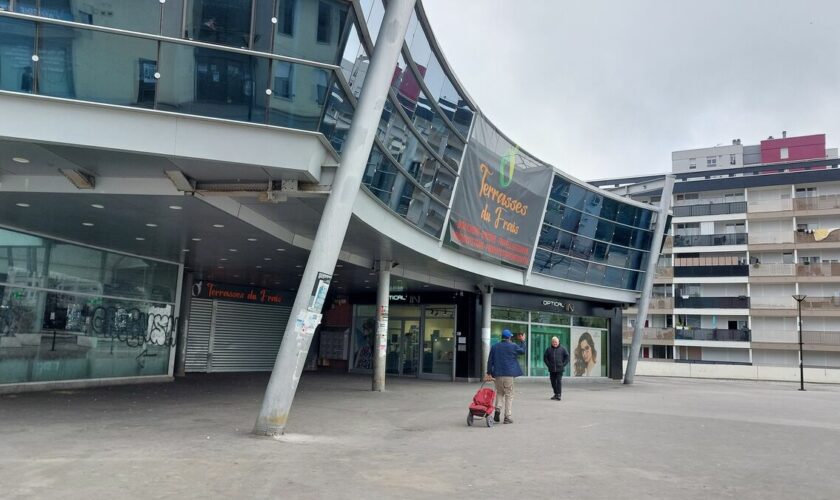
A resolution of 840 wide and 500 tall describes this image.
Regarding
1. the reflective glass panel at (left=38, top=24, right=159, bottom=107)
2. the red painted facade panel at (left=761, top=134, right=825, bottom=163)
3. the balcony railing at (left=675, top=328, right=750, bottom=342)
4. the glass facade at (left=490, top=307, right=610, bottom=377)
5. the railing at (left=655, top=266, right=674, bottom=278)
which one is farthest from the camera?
the red painted facade panel at (left=761, top=134, right=825, bottom=163)

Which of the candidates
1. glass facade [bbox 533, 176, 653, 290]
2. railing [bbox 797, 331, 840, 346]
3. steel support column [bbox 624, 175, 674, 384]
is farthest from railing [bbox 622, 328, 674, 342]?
glass facade [bbox 533, 176, 653, 290]

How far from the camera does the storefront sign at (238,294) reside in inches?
931

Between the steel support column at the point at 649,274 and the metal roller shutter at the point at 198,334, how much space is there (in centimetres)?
1743

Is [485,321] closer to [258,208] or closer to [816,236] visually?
[258,208]

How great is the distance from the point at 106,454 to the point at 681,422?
10181 millimetres

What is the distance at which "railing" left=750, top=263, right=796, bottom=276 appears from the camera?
52594mm

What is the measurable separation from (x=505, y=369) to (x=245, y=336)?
54.5 ft

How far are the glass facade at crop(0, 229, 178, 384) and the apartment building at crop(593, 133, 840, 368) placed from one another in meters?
40.7

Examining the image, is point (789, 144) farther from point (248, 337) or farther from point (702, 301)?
point (248, 337)

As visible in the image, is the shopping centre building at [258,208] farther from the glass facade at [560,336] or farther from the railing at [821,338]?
the railing at [821,338]

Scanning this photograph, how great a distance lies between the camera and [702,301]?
183ft

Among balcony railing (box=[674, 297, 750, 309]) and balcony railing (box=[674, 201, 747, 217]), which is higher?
balcony railing (box=[674, 201, 747, 217])

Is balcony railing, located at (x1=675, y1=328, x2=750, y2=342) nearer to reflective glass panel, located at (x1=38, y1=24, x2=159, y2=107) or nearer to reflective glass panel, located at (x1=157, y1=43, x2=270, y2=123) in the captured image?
reflective glass panel, located at (x1=157, y1=43, x2=270, y2=123)

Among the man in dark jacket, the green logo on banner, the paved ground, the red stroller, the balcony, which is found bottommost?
the paved ground
